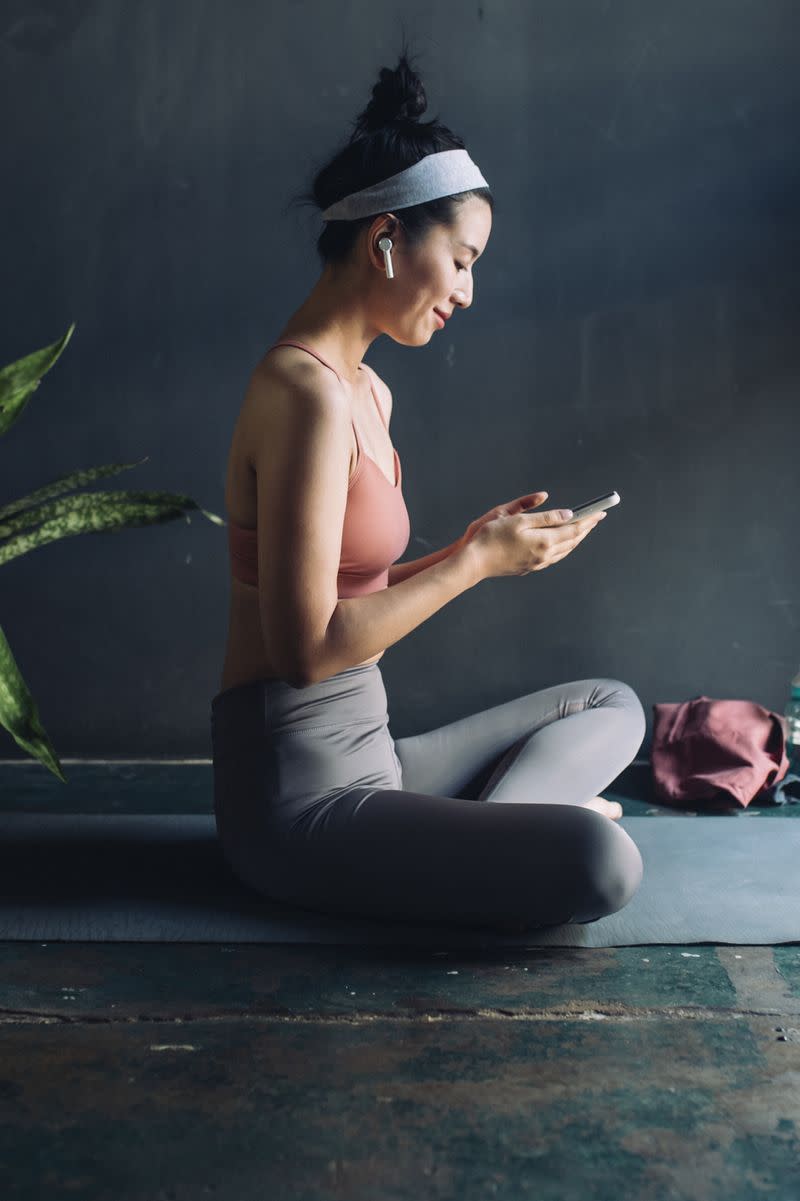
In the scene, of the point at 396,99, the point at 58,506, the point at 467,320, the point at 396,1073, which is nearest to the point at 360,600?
the point at 396,1073

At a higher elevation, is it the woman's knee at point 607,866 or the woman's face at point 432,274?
the woman's face at point 432,274

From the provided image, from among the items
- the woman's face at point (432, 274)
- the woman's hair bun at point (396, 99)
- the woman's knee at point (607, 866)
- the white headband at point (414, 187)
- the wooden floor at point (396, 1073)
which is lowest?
the wooden floor at point (396, 1073)

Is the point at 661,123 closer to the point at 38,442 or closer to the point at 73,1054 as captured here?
the point at 38,442

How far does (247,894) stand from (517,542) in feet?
2.05

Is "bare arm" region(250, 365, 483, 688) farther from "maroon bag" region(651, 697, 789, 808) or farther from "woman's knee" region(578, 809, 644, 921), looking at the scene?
"maroon bag" region(651, 697, 789, 808)

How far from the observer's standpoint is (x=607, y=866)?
1.32 meters

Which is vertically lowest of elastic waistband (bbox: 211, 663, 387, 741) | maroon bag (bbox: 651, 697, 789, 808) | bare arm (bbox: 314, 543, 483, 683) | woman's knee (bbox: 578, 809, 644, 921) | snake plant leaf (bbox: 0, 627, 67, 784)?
maroon bag (bbox: 651, 697, 789, 808)

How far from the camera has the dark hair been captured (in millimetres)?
1443

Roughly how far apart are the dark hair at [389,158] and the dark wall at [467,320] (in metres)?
0.97

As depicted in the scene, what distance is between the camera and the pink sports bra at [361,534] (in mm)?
1454

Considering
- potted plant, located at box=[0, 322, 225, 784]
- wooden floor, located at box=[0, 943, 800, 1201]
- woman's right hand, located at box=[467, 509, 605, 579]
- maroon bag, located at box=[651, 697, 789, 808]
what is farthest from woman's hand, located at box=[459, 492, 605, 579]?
maroon bag, located at box=[651, 697, 789, 808]

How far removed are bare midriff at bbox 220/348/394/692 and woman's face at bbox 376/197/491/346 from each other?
0.14 m

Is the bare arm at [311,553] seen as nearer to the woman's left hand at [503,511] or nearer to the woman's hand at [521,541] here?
the woman's hand at [521,541]

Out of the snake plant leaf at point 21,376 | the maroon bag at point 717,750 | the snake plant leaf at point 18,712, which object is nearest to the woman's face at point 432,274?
the snake plant leaf at point 21,376
